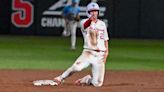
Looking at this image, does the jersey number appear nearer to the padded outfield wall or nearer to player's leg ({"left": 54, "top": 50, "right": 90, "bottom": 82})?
the padded outfield wall

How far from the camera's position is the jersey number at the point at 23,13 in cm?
3172

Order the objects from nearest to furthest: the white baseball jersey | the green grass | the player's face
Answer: the player's face, the white baseball jersey, the green grass

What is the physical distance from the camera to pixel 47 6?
3212 cm

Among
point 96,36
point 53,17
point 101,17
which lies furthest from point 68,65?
point 101,17

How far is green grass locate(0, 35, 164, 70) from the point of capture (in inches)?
701

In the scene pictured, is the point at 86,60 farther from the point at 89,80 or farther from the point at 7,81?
the point at 7,81

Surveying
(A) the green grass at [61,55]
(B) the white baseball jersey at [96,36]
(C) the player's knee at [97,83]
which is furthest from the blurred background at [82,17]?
(B) the white baseball jersey at [96,36]

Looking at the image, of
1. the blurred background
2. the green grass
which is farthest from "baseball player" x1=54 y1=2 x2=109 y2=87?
the blurred background

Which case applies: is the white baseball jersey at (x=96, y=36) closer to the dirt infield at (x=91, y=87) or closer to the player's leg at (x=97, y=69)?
the player's leg at (x=97, y=69)

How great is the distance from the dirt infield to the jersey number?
1611 cm

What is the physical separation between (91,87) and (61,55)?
28.9 feet

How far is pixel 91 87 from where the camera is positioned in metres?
12.3

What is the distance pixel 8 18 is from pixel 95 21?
20.3 m

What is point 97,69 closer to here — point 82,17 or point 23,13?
point 82,17
